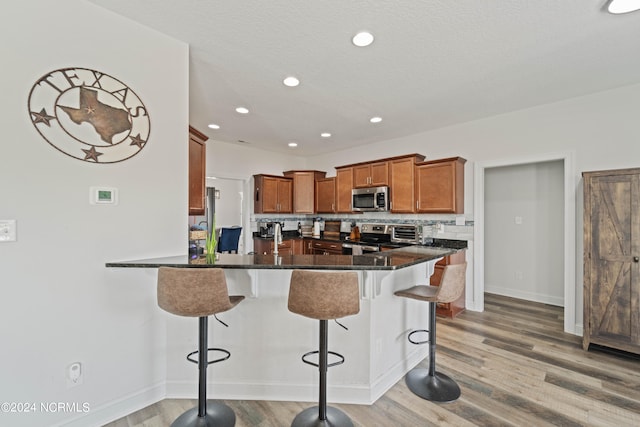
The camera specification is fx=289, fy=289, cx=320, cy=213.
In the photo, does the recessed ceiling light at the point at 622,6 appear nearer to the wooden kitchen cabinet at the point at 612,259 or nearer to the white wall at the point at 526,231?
the wooden kitchen cabinet at the point at 612,259

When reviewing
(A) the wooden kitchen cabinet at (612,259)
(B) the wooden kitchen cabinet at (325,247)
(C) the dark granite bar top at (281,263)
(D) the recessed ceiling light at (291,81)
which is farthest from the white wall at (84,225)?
(A) the wooden kitchen cabinet at (612,259)

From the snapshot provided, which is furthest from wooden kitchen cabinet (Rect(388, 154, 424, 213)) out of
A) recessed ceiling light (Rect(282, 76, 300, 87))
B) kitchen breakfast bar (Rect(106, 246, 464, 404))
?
kitchen breakfast bar (Rect(106, 246, 464, 404))

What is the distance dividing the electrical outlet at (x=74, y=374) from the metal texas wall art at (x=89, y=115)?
124cm

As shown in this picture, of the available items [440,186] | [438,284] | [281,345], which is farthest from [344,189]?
[281,345]

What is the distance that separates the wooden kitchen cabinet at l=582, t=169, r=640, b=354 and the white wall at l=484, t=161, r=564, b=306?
1.48m

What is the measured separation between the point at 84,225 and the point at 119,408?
1.21 m

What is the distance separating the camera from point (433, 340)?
2.25m

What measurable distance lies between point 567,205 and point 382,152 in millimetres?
2715

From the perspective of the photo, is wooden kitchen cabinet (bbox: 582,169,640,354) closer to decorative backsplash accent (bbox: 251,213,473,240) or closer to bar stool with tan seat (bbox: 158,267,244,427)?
decorative backsplash accent (bbox: 251,213,473,240)

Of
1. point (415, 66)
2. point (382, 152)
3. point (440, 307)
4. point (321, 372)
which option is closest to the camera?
point (321, 372)

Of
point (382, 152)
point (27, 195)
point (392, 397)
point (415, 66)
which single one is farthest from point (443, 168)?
point (27, 195)

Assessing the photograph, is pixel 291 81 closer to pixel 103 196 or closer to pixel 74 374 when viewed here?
pixel 103 196

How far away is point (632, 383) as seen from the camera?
2.29m

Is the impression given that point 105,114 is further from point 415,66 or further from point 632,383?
point 632,383
